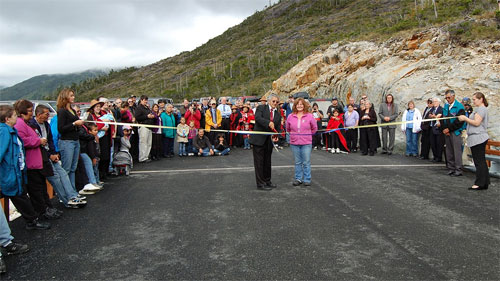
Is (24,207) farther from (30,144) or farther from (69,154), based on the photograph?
(69,154)

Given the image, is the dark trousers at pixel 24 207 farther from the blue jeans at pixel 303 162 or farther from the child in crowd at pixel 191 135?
the child in crowd at pixel 191 135

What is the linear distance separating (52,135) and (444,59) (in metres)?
16.2

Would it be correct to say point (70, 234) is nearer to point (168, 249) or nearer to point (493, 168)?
point (168, 249)

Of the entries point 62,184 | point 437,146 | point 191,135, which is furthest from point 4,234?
point 437,146

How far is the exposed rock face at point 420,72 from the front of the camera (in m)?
14.0

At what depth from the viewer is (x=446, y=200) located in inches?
265

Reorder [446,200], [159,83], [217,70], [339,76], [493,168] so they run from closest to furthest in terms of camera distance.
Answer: [446,200] → [493,168] → [339,76] → [217,70] → [159,83]

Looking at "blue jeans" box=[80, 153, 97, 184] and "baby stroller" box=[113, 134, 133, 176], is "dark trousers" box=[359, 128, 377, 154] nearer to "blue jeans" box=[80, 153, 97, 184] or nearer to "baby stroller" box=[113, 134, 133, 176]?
"baby stroller" box=[113, 134, 133, 176]

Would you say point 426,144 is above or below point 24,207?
above

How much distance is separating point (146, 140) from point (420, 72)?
485 inches

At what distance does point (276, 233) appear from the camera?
509cm

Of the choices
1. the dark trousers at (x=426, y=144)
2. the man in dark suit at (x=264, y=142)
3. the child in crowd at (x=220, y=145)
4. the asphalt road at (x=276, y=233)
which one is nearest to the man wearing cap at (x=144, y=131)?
the child in crowd at (x=220, y=145)

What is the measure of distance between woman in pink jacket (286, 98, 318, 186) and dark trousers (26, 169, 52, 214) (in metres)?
4.85

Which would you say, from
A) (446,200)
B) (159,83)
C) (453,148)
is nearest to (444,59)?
(453,148)
